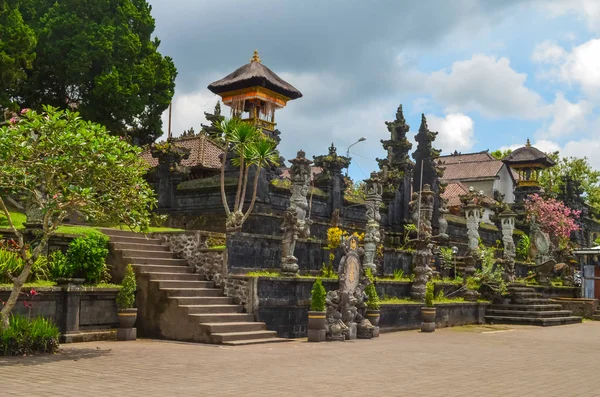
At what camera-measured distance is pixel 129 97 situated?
28.7 metres

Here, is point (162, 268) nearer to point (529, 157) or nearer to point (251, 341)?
point (251, 341)

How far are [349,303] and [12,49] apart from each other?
678 inches

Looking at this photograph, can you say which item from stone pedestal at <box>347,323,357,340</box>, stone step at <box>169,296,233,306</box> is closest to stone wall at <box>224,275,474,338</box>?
stone step at <box>169,296,233,306</box>

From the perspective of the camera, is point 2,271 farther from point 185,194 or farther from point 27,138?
point 185,194

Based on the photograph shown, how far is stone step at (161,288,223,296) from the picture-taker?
1692 cm

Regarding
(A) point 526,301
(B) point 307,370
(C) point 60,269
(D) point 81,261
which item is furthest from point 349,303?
(A) point 526,301

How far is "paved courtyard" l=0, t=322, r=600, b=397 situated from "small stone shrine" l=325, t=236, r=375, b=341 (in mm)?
Result: 707

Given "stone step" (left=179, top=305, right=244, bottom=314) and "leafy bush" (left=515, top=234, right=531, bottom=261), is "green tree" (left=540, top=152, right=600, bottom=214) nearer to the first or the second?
"leafy bush" (left=515, top=234, right=531, bottom=261)

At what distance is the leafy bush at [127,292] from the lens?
1634 centimetres

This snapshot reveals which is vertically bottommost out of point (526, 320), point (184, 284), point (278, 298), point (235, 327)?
point (526, 320)

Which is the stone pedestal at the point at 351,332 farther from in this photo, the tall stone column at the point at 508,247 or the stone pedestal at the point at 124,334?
the tall stone column at the point at 508,247

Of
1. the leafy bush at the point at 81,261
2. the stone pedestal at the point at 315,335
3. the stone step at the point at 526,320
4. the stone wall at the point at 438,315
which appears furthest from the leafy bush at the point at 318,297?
the stone step at the point at 526,320

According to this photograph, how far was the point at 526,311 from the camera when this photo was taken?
2673cm

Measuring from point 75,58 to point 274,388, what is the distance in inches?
875
